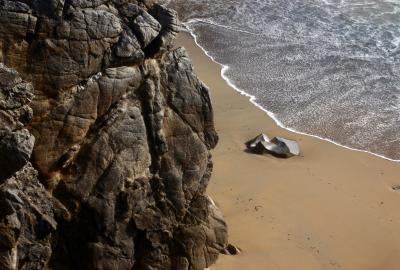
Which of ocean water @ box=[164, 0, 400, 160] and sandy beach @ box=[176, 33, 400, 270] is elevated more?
ocean water @ box=[164, 0, 400, 160]

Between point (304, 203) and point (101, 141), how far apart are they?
13.2 feet

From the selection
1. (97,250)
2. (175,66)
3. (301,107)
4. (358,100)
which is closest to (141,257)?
(97,250)

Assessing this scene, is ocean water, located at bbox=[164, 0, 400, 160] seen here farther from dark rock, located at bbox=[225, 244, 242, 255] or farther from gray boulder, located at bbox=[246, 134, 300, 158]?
dark rock, located at bbox=[225, 244, 242, 255]

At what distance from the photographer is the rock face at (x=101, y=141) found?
A: 19.4ft

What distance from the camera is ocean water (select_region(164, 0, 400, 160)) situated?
11992 millimetres

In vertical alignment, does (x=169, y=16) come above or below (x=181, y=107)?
above

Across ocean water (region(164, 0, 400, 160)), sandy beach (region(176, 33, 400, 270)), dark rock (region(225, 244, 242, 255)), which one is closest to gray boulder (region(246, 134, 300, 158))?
sandy beach (region(176, 33, 400, 270))

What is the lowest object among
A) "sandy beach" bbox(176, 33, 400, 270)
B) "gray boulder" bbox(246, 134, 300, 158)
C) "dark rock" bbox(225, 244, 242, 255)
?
"dark rock" bbox(225, 244, 242, 255)

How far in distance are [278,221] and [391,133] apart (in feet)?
13.7

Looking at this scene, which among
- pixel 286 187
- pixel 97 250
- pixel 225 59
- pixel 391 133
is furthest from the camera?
pixel 225 59

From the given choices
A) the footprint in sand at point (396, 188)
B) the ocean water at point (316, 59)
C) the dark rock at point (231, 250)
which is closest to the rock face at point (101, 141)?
the dark rock at point (231, 250)

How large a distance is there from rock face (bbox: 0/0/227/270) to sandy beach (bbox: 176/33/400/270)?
3.60 feet

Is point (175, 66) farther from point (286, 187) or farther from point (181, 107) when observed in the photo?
point (286, 187)

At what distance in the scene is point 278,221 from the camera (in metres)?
8.81
